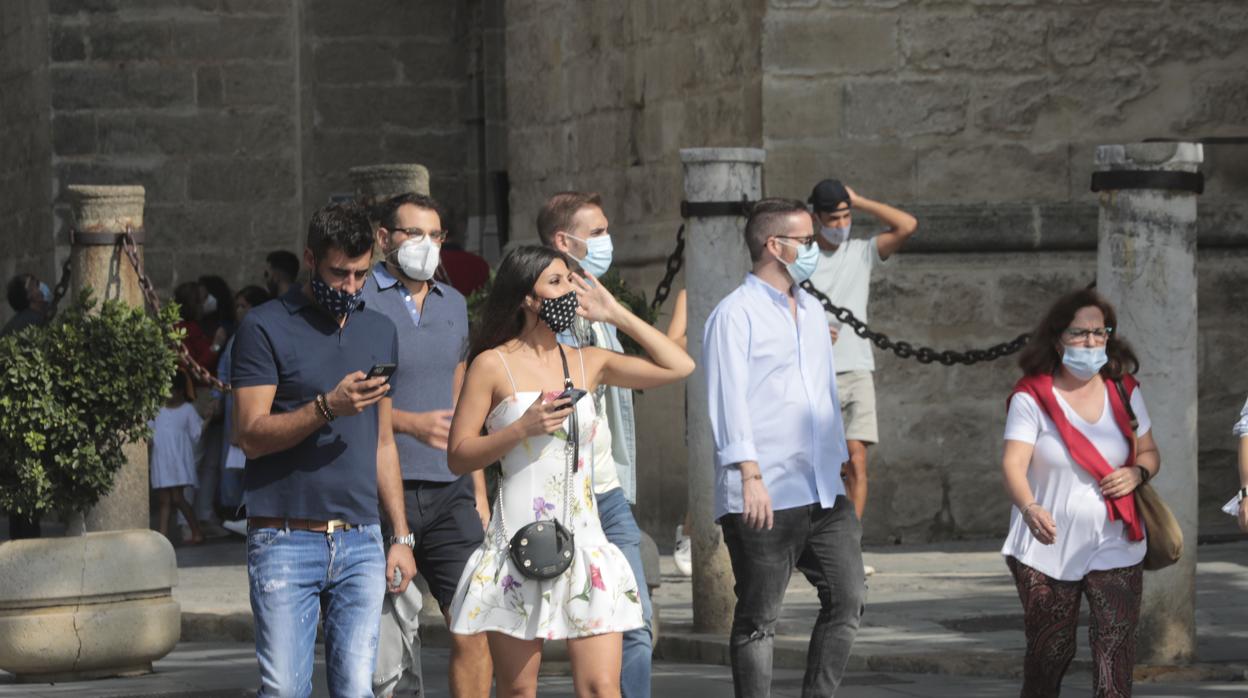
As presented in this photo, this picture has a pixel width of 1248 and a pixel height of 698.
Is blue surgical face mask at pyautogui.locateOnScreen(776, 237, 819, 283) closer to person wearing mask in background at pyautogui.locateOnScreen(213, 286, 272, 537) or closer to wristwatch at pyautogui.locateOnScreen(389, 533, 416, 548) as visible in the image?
wristwatch at pyautogui.locateOnScreen(389, 533, 416, 548)

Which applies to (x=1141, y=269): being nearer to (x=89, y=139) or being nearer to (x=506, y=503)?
(x=506, y=503)

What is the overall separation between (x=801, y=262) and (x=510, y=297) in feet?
4.88

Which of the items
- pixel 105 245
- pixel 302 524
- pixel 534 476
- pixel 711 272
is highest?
pixel 105 245

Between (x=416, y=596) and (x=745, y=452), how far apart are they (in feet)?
3.56

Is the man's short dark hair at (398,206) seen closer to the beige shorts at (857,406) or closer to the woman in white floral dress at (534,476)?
the woman in white floral dress at (534,476)

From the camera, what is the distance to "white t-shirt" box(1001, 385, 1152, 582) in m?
7.68

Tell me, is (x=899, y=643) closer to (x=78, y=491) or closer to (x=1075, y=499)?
(x=1075, y=499)

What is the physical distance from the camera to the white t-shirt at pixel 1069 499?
7.68 m

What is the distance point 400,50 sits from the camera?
68.4ft

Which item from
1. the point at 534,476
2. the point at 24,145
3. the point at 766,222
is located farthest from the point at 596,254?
the point at 24,145

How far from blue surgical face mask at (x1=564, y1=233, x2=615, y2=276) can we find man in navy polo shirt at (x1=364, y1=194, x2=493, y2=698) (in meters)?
0.45

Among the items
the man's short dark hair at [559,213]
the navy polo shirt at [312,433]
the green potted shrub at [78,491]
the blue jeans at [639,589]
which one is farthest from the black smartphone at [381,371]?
the green potted shrub at [78,491]

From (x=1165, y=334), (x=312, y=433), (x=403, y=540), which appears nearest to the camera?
(x=312, y=433)

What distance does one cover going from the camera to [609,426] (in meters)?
7.88
